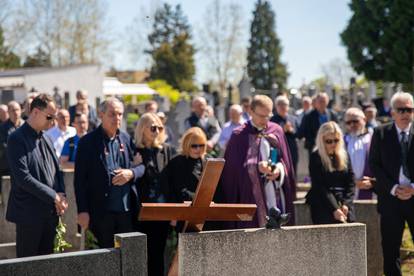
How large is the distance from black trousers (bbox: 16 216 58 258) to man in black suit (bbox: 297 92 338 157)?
7.23 m

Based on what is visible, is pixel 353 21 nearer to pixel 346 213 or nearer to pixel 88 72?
pixel 88 72

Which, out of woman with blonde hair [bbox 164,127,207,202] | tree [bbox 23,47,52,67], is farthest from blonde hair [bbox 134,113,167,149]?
tree [bbox 23,47,52,67]

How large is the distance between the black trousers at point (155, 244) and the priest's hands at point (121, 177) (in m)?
0.82

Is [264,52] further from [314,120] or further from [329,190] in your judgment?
[329,190]

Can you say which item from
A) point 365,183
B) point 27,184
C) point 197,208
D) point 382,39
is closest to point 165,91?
point 382,39

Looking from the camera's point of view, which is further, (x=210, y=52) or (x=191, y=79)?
(x=191, y=79)

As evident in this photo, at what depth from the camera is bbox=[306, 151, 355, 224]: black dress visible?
7.02m

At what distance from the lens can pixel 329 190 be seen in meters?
7.06

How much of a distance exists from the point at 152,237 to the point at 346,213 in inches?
76.0

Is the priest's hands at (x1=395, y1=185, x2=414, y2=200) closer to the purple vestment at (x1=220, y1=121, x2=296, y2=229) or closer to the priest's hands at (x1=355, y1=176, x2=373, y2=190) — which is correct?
the priest's hands at (x1=355, y1=176, x2=373, y2=190)

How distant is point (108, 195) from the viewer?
21.0ft

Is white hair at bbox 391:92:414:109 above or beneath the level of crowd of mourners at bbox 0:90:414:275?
above

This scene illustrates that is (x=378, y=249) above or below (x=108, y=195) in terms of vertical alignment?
below

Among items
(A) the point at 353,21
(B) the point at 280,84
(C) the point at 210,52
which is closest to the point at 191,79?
(C) the point at 210,52
